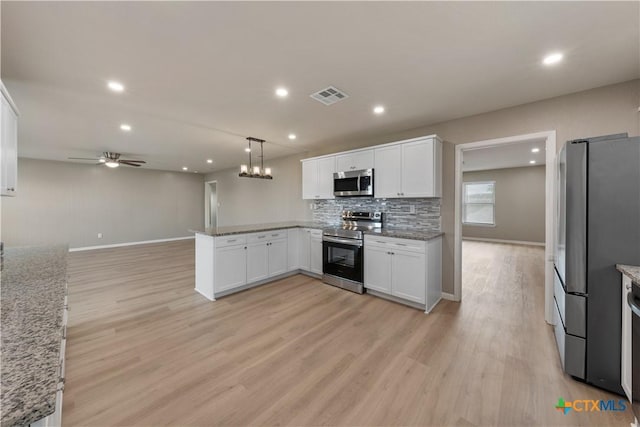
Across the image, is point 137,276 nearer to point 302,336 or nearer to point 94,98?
point 94,98

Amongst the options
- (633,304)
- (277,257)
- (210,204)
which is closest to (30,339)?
(633,304)

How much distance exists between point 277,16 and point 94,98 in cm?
260

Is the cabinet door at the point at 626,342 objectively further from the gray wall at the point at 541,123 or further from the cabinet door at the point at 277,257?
the cabinet door at the point at 277,257

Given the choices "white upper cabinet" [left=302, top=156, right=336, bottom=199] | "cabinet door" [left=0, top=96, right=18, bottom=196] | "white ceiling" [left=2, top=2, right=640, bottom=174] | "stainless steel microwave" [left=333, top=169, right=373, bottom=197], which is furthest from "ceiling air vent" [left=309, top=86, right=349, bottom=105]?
"cabinet door" [left=0, top=96, right=18, bottom=196]

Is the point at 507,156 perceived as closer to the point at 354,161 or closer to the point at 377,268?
the point at 354,161

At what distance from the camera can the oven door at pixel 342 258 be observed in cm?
365

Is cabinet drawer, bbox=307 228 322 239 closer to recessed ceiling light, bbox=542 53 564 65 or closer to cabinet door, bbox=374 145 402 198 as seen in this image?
cabinet door, bbox=374 145 402 198

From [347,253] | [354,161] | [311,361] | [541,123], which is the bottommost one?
[311,361]

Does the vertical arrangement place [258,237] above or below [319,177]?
below

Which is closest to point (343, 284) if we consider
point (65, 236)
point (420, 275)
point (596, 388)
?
point (420, 275)

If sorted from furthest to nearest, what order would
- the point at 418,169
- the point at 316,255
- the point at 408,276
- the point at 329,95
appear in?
the point at 316,255 < the point at 418,169 < the point at 408,276 < the point at 329,95

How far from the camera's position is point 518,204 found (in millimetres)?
7836

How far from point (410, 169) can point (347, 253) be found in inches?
61.2

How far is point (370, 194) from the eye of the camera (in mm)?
3941
